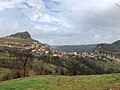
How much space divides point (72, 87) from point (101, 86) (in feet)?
7.70

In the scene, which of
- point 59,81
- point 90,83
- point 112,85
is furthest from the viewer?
point 59,81

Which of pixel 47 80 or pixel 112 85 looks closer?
pixel 112 85

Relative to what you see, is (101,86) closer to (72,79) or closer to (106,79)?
(106,79)

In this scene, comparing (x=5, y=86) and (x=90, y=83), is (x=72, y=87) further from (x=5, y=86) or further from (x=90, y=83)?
(x=5, y=86)

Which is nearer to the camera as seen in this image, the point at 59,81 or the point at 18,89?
the point at 18,89

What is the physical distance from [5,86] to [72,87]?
21.1ft

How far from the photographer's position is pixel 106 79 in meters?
25.2

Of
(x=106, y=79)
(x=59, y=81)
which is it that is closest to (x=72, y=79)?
(x=59, y=81)

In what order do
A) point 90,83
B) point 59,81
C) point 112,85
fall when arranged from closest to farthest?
point 112,85 → point 90,83 → point 59,81

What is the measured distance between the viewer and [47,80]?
26.6 m

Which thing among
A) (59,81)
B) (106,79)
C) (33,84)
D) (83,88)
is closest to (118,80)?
(106,79)

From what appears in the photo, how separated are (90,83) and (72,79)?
2719 millimetres

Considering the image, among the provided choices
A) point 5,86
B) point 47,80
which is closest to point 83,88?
point 47,80

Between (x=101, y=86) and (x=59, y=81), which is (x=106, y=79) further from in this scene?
(x=59, y=81)
